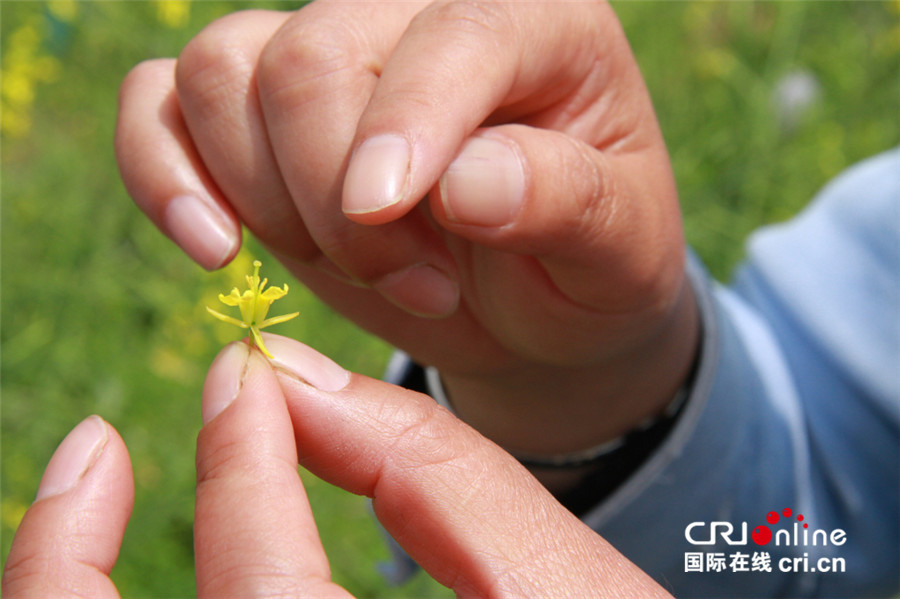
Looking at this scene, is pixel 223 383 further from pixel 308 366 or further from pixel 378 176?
pixel 378 176

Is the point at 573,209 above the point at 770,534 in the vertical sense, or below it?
above

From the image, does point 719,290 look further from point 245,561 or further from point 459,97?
point 245,561

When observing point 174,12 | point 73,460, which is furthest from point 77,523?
point 174,12

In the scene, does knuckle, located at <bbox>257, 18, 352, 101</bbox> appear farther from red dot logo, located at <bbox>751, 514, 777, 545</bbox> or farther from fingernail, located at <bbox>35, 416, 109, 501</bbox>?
red dot logo, located at <bbox>751, 514, 777, 545</bbox>

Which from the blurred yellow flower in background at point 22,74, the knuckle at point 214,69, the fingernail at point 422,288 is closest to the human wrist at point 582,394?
the fingernail at point 422,288

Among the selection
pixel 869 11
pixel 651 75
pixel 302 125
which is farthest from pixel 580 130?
pixel 869 11

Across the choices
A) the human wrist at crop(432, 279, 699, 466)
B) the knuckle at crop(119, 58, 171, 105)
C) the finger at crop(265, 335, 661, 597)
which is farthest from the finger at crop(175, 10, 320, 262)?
the human wrist at crop(432, 279, 699, 466)

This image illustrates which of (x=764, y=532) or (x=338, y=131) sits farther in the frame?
(x=764, y=532)

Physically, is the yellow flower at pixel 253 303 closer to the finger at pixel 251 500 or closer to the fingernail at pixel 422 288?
the finger at pixel 251 500
